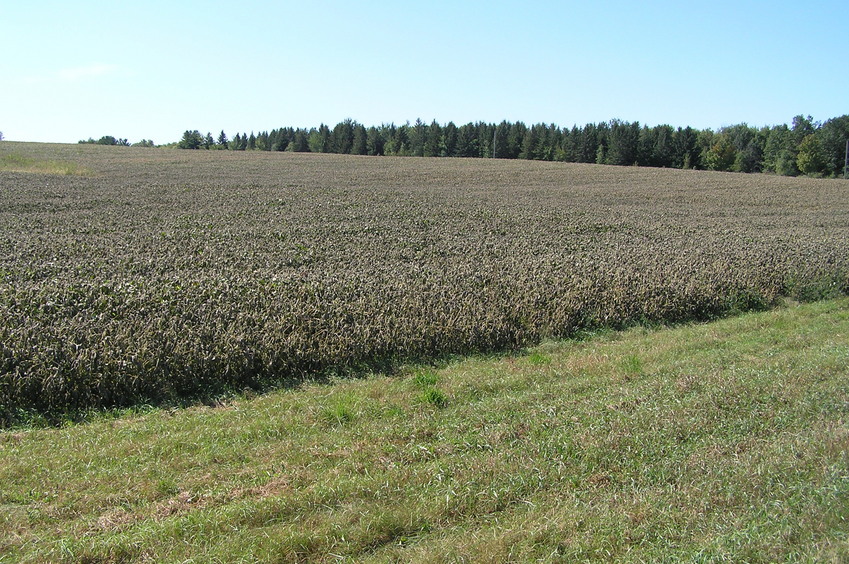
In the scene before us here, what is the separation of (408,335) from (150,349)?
137 inches

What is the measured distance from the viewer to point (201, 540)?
4.15 metres

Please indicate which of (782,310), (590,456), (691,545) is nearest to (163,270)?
(590,456)

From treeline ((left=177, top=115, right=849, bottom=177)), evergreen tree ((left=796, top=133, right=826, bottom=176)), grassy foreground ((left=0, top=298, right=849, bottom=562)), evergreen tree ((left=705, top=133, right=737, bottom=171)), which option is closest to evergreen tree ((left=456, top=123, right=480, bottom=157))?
treeline ((left=177, top=115, right=849, bottom=177))

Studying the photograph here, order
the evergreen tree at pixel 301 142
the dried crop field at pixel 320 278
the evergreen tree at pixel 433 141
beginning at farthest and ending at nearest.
A: the evergreen tree at pixel 301 142 < the evergreen tree at pixel 433 141 < the dried crop field at pixel 320 278

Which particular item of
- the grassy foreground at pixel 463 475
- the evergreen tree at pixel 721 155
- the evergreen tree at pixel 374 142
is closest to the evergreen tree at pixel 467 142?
the evergreen tree at pixel 374 142

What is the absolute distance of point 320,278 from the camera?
40.1 ft

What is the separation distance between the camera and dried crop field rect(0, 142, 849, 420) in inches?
305

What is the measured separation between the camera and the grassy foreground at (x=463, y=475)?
4.04 meters

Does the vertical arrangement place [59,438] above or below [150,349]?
below

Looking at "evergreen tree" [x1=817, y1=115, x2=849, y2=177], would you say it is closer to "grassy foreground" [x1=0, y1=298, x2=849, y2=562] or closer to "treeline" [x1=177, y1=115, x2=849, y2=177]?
"treeline" [x1=177, y1=115, x2=849, y2=177]

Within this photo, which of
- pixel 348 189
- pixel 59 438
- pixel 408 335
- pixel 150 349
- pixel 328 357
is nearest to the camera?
pixel 59 438

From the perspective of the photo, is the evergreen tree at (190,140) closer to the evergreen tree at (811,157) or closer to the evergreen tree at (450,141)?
the evergreen tree at (450,141)

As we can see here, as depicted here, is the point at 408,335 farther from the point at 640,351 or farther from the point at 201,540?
the point at 201,540

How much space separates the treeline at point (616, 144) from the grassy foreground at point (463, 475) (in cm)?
8991
